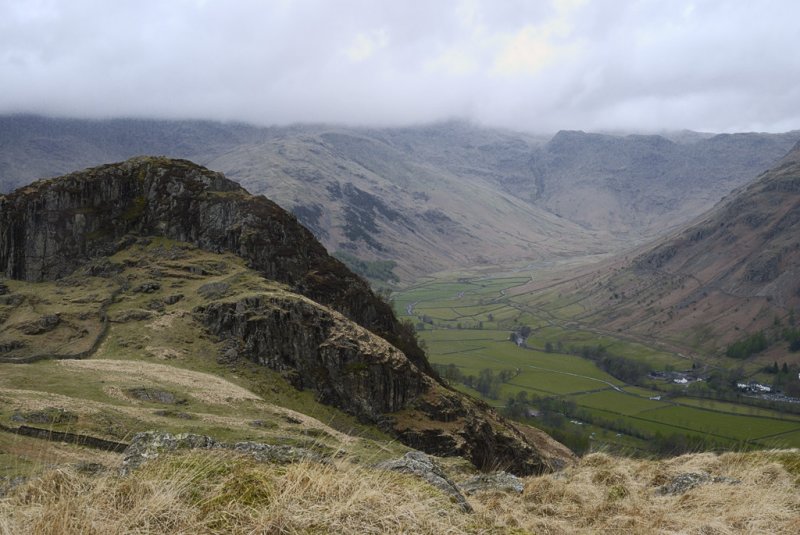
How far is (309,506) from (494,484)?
10346mm

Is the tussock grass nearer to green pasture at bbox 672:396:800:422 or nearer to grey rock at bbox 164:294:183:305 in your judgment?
grey rock at bbox 164:294:183:305

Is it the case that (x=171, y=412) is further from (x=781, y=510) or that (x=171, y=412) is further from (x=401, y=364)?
(x=781, y=510)

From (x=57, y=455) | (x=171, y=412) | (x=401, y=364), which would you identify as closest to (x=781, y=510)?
(x=57, y=455)

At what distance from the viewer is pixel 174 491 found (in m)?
6.86

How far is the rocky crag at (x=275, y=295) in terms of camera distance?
5934cm

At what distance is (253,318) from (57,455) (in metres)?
37.4

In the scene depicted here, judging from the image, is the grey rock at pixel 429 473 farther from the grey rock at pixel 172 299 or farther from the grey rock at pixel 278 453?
the grey rock at pixel 172 299

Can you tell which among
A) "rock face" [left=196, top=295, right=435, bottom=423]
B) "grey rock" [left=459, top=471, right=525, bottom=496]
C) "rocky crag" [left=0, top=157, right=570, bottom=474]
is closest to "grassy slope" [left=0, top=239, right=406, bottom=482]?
"rock face" [left=196, top=295, right=435, bottom=423]

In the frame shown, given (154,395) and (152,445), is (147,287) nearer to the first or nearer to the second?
(154,395)

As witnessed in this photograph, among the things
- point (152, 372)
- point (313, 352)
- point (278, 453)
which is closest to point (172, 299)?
point (152, 372)

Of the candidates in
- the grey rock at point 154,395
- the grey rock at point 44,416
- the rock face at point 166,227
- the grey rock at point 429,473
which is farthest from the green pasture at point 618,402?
the grey rock at point 429,473

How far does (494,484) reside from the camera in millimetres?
15977

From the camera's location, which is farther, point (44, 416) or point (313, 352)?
point (313, 352)

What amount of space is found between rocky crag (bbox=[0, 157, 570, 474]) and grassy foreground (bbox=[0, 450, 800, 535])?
44589mm
